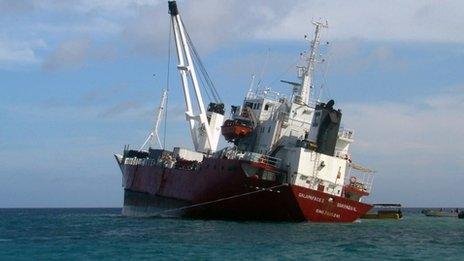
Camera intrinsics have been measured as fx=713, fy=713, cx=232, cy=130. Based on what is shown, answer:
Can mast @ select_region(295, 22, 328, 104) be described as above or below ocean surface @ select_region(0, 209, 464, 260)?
above

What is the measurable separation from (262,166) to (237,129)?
8909 mm

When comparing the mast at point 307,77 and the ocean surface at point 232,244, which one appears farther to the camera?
the mast at point 307,77

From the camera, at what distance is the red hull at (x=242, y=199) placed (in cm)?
4422

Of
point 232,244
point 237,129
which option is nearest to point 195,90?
point 237,129

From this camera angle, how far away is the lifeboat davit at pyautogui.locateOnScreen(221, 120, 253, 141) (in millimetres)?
53094

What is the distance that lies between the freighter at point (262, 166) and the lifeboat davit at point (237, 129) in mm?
75

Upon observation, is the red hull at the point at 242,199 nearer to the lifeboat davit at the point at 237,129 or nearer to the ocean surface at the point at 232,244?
the ocean surface at the point at 232,244

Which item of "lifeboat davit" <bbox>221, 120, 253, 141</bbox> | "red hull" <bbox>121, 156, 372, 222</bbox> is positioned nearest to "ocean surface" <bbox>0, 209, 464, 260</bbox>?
"red hull" <bbox>121, 156, 372, 222</bbox>

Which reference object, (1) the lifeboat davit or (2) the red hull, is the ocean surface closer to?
(2) the red hull

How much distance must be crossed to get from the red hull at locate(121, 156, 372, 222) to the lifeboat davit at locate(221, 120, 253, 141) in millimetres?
4505

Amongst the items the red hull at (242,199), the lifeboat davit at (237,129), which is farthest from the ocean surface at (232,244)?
the lifeboat davit at (237,129)

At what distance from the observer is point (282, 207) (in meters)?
44.6

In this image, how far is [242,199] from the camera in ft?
149

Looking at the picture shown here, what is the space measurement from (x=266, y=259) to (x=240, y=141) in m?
26.6
